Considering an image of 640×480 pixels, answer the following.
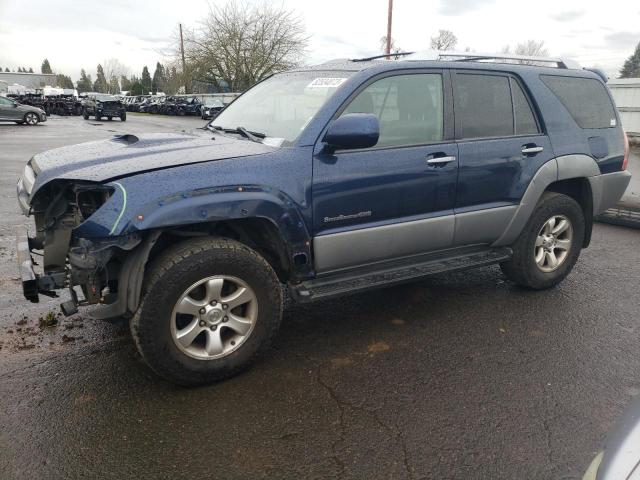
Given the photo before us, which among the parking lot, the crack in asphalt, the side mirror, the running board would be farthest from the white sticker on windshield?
the crack in asphalt

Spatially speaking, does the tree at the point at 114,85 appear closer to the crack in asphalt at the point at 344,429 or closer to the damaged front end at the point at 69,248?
the damaged front end at the point at 69,248

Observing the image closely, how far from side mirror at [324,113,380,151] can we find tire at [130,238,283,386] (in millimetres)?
847

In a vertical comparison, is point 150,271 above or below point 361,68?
below

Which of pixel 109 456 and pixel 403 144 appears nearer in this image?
pixel 109 456

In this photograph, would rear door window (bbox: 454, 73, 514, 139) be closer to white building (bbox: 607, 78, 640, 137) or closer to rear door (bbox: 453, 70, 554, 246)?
rear door (bbox: 453, 70, 554, 246)

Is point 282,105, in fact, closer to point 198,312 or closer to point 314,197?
point 314,197

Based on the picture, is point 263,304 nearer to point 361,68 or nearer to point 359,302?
point 359,302

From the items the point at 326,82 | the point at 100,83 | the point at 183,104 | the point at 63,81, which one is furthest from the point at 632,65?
the point at 63,81

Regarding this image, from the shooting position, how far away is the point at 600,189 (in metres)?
4.57

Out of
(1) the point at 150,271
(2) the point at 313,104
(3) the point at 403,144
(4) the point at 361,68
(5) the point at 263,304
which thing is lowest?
(5) the point at 263,304

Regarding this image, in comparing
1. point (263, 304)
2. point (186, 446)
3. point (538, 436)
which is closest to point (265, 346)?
point (263, 304)

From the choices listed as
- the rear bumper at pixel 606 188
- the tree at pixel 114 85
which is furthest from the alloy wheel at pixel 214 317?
the tree at pixel 114 85

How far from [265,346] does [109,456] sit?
105cm

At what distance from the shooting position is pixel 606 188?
462 cm
